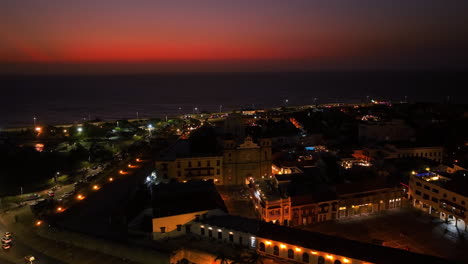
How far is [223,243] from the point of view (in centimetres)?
1744

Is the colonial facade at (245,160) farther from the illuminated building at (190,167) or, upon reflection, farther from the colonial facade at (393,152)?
the colonial facade at (393,152)

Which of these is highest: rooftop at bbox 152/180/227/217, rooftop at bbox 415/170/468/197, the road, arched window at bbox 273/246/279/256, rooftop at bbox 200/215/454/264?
rooftop at bbox 415/170/468/197

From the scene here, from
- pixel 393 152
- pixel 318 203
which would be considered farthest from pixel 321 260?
pixel 393 152

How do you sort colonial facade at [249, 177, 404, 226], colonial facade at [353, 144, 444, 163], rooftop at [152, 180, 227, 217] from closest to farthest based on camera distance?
1. rooftop at [152, 180, 227, 217]
2. colonial facade at [249, 177, 404, 226]
3. colonial facade at [353, 144, 444, 163]

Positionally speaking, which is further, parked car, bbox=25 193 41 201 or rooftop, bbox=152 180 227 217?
parked car, bbox=25 193 41 201

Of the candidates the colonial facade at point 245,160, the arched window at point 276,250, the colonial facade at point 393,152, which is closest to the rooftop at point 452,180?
the colonial facade at point 393,152

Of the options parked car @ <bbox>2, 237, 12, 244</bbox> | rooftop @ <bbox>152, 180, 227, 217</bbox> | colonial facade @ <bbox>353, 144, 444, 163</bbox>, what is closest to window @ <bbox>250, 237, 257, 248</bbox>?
rooftop @ <bbox>152, 180, 227, 217</bbox>

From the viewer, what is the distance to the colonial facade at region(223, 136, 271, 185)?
91.1 ft

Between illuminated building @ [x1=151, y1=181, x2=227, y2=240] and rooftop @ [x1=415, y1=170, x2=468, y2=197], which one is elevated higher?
rooftop @ [x1=415, y1=170, x2=468, y2=197]

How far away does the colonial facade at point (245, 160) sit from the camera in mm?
27781

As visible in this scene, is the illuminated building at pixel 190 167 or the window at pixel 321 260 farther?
the illuminated building at pixel 190 167

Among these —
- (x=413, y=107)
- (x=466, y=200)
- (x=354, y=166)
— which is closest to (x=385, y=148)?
(x=354, y=166)

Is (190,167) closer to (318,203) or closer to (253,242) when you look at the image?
(318,203)

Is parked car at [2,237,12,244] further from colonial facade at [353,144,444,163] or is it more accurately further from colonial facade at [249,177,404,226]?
colonial facade at [353,144,444,163]
